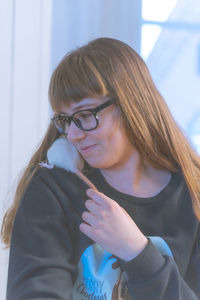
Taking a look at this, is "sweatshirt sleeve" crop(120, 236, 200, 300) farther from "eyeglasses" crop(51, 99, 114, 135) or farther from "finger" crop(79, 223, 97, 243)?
"eyeglasses" crop(51, 99, 114, 135)

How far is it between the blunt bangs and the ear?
0.08 meters

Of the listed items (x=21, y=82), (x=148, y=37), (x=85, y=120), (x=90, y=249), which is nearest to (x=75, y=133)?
(x=85, y=120)

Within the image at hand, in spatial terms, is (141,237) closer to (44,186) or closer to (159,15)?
(44,186)

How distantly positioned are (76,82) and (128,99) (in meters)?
0.12

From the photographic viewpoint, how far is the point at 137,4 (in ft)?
4.39

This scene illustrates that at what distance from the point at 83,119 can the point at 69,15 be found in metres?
0.57

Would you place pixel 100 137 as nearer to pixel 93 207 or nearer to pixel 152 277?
pixel 93 207

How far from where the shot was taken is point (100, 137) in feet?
2.80

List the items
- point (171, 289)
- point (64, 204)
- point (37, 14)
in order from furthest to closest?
point (37, 14) → point (64, 204) → point (171, 289)

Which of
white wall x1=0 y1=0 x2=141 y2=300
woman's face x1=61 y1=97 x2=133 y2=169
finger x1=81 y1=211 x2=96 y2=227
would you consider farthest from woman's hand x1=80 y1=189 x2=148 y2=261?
white wall x1=0 y1=0 x2=141 y2=300

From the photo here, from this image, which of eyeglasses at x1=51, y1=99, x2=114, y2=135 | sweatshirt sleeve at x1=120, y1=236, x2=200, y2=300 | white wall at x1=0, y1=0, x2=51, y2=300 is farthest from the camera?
white wall at x1=0, y1=0, x2=51, y2=300

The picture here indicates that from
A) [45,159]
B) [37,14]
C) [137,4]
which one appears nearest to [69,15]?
[37,14]

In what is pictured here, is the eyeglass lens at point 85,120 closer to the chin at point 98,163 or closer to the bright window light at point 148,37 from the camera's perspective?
the chin at point 98,163

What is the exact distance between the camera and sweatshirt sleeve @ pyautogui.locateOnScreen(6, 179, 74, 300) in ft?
2.48
